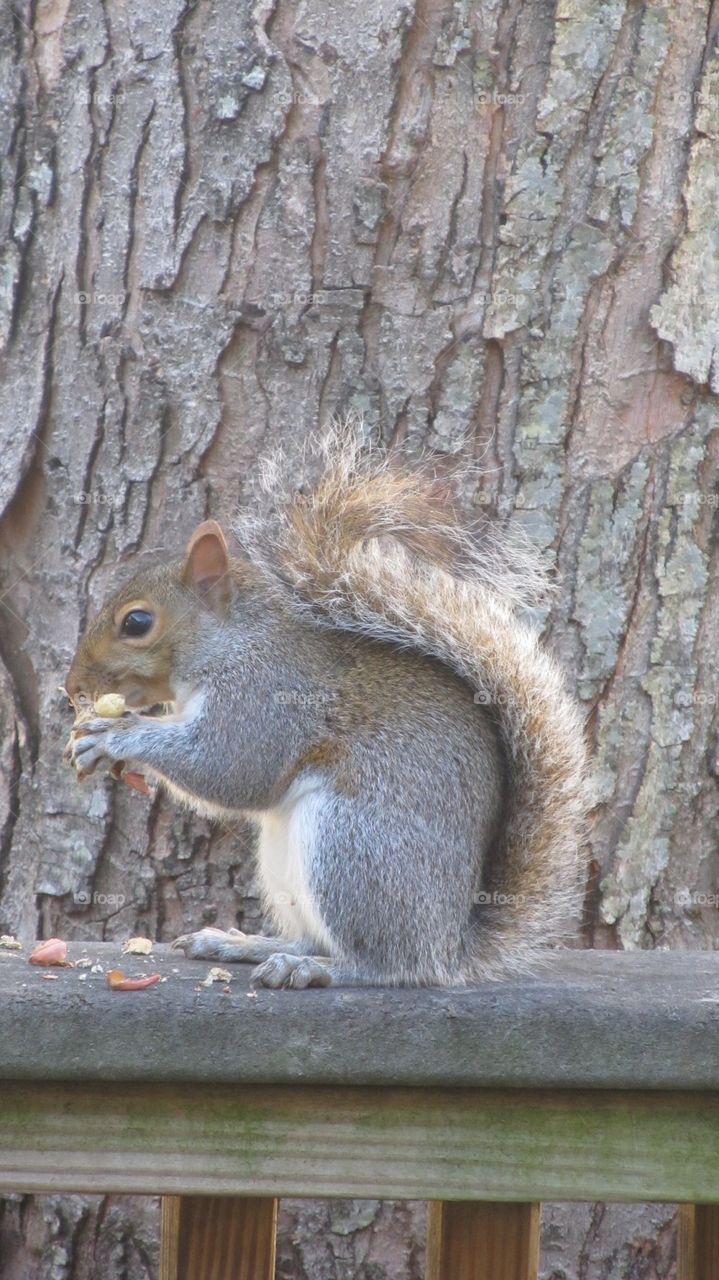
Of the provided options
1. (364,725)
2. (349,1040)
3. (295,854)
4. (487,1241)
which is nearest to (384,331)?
(364,725)

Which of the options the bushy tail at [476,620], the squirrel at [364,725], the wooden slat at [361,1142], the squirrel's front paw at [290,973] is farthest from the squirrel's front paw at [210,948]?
the wooden slat at [361,1142]

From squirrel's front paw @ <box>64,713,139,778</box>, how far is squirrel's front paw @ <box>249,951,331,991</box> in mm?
305

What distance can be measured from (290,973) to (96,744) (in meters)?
0.34

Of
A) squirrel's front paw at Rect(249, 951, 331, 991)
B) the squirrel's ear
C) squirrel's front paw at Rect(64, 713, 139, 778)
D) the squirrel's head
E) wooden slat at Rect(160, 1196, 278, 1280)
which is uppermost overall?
the squirrel's ear

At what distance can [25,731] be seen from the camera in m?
1.85

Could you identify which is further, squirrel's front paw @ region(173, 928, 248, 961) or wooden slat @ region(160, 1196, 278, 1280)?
squirrel's front paw @ region(173, 928, 248, 961)

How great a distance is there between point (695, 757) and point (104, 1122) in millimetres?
979

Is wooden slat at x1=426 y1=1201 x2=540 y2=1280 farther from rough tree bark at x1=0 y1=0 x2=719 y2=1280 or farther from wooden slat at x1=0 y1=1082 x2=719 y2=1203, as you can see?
rough tree bark at x1=0 y1=0 x2=719 y2=1280

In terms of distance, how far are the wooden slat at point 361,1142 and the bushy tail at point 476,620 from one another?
28cm

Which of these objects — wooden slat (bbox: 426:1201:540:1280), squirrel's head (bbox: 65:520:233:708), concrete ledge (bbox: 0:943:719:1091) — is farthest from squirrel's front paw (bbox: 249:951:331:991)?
squirrel's head (bbox: 65:520:233:708)

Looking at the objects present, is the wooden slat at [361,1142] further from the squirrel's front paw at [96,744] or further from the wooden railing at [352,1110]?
the squirrel's front paw at [96,744]

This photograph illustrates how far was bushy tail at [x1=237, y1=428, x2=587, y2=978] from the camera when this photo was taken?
1.46 meters

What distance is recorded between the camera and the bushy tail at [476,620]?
146cm

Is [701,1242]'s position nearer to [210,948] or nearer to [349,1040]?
[349,1040]
